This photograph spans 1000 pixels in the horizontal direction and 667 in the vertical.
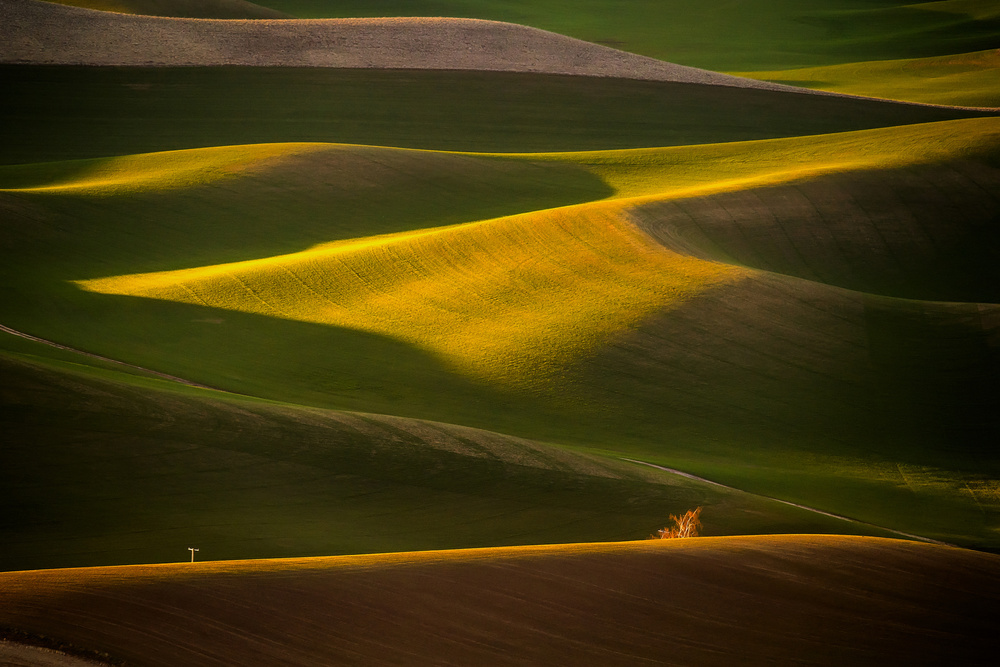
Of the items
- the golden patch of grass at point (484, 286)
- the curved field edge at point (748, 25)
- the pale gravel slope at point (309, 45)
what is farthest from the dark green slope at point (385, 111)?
the curved field edge at point (748, 25)

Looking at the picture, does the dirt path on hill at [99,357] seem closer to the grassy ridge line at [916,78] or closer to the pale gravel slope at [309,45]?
the pale gravel slope at [309,45]

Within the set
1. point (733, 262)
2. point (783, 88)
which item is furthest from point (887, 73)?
point (733, 262)

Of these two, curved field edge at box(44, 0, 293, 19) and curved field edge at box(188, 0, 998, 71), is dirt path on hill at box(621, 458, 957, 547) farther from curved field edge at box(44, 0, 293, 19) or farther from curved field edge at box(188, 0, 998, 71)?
curved field edge at box(188, 0, 998, 71)

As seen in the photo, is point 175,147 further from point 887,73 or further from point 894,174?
point 887,73

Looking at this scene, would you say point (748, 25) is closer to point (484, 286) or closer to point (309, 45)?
point (309, 45)

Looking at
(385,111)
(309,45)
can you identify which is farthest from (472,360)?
(309,45)

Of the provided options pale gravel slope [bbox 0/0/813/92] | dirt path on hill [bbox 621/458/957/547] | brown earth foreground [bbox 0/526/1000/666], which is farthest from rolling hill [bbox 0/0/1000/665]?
pale gravel slope [bbox 0/0/813/92]

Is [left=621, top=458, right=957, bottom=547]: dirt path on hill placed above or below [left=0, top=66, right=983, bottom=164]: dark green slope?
below
